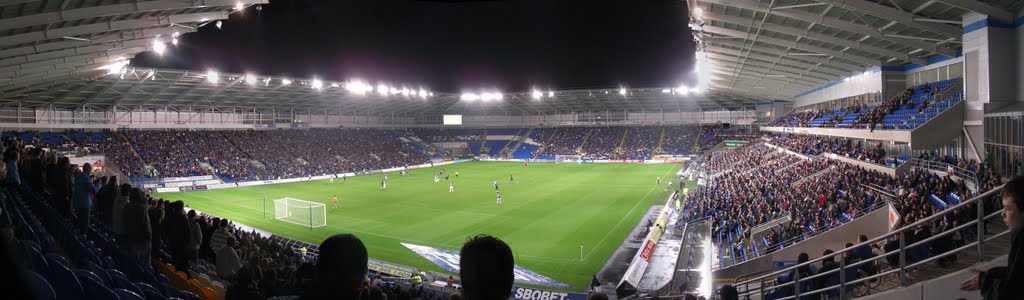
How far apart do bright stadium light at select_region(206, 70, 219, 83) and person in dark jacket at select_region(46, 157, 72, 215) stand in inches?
1292

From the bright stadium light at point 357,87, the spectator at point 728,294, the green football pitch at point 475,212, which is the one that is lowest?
the green football pitch at point 475,212

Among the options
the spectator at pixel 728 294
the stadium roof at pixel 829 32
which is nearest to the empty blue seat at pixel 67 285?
the spectator at pixel 728 294

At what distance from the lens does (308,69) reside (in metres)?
54.2

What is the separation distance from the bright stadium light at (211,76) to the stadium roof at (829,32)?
3367 centimetres

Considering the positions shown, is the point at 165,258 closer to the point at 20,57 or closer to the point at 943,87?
the point at 20,57

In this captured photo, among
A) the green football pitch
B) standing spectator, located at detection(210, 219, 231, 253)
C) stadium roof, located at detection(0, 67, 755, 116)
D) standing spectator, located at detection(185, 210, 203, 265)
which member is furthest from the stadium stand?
stadium roof, located at detection(0, 67, 755, 116)

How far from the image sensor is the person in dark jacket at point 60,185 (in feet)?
31.7

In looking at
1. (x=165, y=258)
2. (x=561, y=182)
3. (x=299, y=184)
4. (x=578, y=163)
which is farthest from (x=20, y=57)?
(x=578, y=163)

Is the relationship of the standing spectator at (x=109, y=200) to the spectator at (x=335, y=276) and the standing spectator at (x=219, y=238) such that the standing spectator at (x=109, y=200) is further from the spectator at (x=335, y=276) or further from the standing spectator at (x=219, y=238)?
the spectator at (x=335, y=276)

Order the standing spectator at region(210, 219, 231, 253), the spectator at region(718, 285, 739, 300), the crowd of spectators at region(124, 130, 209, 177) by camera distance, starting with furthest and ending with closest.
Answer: the crowd of spectators at region(124, 130, 209, 177), the standing spectator at region(210, 219, 231, 253), the spectator at region(718, 285, 739, 300)

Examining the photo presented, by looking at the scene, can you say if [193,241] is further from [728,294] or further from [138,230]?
[728,294]

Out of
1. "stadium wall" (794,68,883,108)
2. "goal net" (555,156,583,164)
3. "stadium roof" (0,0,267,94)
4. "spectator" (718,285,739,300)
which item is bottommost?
"goal net" (555,156,583,164)

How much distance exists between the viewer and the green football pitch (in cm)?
2200

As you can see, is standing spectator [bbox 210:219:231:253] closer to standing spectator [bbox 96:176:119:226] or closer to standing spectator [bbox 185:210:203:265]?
standing spectator [bbox 185:210:203:265]
